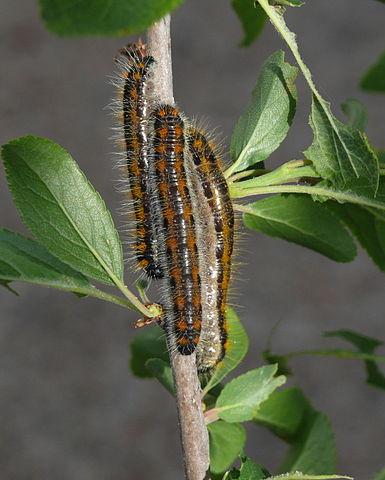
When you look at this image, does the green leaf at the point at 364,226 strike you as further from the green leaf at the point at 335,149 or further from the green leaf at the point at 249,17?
the green leaf at the point at 249,17

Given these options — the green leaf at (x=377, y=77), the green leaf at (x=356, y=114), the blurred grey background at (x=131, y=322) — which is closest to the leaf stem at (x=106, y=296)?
the green leaf at (x=356, y=114)

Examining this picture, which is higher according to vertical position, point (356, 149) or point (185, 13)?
point (185, 13)

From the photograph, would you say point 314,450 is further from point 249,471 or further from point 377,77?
point 377,77

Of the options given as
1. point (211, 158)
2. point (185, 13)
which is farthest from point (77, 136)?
point (211, 158)

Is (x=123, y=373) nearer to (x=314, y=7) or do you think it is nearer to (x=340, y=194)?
(x=314, y=7)

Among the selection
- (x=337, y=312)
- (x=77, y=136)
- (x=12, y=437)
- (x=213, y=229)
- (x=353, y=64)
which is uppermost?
(x=353, y=64)

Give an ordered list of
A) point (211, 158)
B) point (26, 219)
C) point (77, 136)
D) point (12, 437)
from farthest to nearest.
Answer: point (77, 136) < point (12, 437) < point (211, 158) < point (26, 219)

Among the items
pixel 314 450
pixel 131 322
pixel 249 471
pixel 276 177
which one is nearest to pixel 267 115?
pixel 276 177
